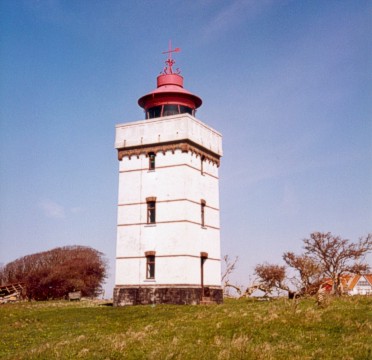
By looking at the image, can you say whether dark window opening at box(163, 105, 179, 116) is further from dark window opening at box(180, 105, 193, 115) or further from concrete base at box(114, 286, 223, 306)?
concrete base at box(114, 286, 223, 306)

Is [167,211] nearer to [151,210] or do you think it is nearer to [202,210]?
[151,210]

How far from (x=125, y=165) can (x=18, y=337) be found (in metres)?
15.3

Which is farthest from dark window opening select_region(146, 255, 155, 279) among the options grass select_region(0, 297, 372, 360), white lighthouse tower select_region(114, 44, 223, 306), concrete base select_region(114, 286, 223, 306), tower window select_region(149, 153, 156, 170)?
grass select_region(0, 297, 372, 360)

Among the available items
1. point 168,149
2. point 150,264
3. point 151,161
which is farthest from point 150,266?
point 168,149

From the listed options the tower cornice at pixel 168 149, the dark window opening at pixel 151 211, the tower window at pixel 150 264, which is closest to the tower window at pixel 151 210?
the dark window opening at pixel 151 211

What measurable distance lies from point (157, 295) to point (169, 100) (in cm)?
1285

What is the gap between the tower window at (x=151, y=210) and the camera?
99.8 ft

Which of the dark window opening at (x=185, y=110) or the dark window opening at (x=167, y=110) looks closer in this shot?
the dark window opening at (x=167, y=110)

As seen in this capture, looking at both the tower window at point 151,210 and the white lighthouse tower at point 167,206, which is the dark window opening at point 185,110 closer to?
the white lighthouse tower at point 167,206

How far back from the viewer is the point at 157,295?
28.8 metres

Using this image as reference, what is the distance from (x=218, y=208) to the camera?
33.2 metres

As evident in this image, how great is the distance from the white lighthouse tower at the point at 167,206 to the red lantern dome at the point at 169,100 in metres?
0.07

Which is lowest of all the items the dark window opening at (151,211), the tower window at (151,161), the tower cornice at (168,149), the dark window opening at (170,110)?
the dark window opening at (151,211)

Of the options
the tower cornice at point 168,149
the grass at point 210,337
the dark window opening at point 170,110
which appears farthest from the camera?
the dark window opening at point 170,110
